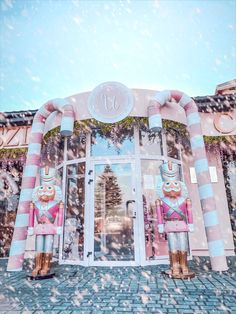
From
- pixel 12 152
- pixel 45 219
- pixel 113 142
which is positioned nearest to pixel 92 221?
pixel 45 219

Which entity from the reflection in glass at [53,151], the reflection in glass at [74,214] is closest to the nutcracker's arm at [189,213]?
the reflection in glass at [74,214]

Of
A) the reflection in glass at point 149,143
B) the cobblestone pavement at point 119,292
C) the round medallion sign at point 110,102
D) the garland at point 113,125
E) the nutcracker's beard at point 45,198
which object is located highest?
the round medallion sign at point 110,102

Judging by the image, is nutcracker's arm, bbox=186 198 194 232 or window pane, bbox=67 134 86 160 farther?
window pane, bbox=67 134 86 160

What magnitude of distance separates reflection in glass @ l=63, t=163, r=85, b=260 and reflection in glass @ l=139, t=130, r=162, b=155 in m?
1.64

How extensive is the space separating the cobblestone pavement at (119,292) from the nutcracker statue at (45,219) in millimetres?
393

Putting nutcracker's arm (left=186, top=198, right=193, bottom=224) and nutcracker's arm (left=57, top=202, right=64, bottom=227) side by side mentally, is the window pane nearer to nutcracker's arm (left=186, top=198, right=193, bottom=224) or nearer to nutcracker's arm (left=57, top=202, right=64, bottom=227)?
nutcracker's arm (left=57, top=202, right=64, bottom=227)

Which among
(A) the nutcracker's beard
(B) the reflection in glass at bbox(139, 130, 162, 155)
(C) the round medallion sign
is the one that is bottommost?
(A) the nutcracker's beard

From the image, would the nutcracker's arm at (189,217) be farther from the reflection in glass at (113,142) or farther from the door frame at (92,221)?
the reflection in glass at (113,142)

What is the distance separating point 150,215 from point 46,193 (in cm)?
256

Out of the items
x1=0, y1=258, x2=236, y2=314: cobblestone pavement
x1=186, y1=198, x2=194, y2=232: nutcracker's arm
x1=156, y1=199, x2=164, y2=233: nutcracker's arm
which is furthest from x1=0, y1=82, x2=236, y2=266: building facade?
x1=186, y1=198, x2=194, y2=232: nutcracker's arm

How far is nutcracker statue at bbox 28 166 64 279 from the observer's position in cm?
498

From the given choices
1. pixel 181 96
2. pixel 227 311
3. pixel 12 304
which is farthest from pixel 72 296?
pixel 181 96

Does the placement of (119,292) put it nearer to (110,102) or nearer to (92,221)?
(92,221)

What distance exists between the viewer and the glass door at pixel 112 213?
19.6 feet
